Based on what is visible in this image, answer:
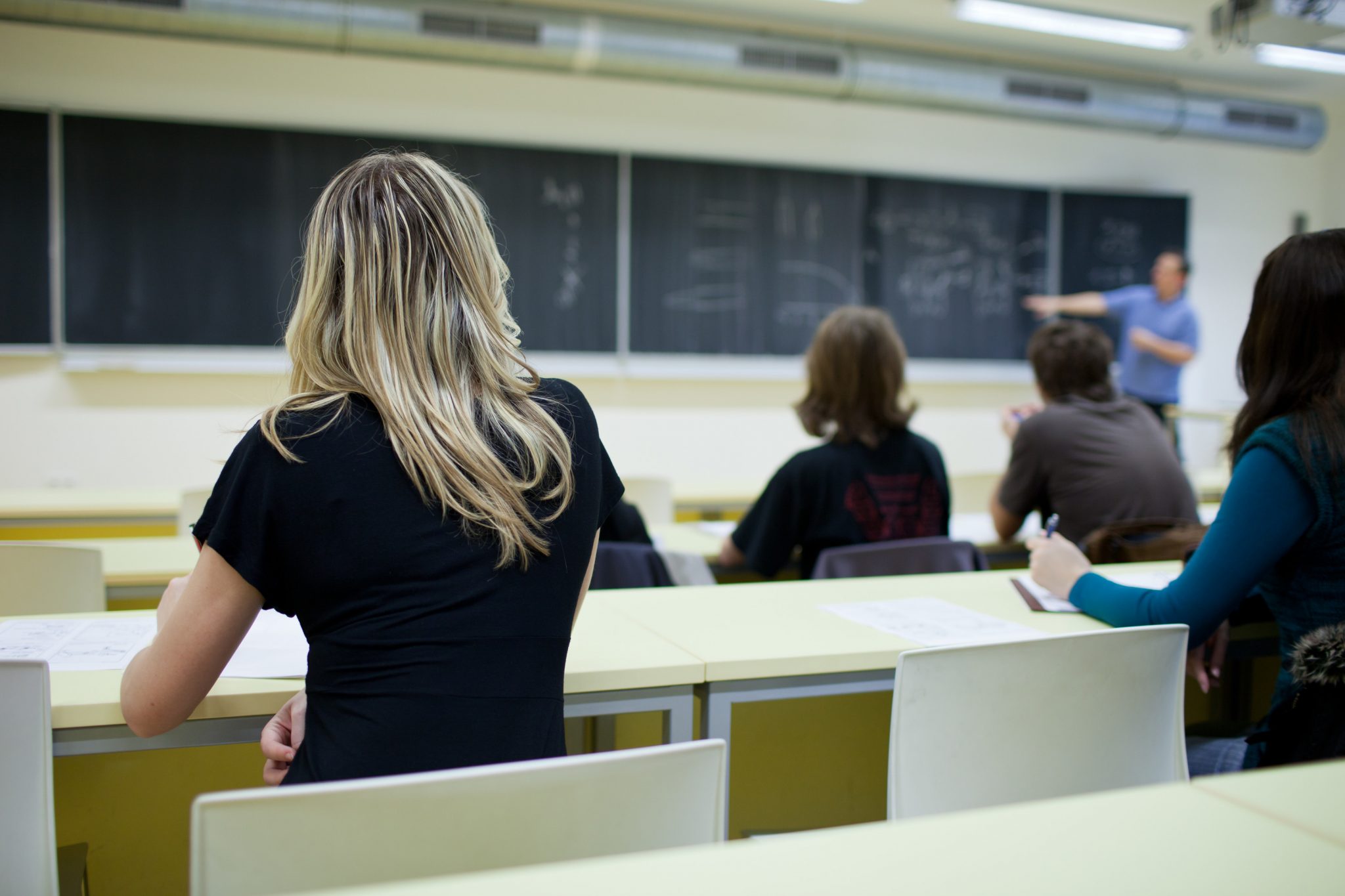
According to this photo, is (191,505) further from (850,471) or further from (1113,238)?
(1113,238)

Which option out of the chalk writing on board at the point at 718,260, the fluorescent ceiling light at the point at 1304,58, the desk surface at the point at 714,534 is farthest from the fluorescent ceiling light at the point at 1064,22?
the desk surface at the point at 714,534

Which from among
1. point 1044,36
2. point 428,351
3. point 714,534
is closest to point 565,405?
point 428,351

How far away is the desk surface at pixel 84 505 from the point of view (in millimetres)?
3125

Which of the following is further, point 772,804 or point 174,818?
point 772,804

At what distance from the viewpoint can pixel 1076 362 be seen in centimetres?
286

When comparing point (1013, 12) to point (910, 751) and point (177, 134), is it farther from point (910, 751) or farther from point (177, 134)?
point (910, 751)

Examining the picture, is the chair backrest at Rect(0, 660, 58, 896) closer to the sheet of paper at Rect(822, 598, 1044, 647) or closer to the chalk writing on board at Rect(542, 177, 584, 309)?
the sheet of paper at Rect(822, 598, 1044, 647)

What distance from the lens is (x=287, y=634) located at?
1.60m

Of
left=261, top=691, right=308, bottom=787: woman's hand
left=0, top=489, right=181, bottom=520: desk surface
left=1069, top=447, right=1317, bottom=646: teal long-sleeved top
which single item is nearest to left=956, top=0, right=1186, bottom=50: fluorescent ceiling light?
left=1069, top=447, right=1317, bottom=646: teal long-sleeved top

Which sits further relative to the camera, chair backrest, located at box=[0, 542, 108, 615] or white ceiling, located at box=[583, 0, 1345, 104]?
white ceiling, located at box=[583, 0, 1345, 104]

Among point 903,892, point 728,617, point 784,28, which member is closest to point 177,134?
point 784,28

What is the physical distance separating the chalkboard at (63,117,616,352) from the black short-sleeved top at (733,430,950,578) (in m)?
2.53

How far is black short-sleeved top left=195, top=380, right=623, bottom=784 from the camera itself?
3.54 feet

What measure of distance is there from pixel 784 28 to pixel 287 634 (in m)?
4.61
